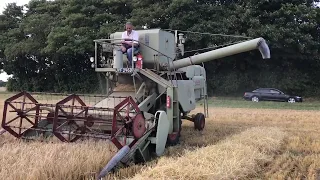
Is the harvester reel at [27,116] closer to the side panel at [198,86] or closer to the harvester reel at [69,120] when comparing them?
the harvester reel at [69,120]

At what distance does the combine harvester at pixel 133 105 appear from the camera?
7.45 metres

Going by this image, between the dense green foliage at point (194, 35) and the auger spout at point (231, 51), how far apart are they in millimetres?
15950

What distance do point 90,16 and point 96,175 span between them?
81.9 ft

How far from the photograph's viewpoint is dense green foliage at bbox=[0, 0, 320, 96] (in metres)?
26.6

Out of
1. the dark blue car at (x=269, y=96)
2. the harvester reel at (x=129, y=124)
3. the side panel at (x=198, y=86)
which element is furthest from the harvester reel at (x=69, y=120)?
the dark blue car at (x=269, y=96)

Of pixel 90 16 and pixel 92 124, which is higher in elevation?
pixel 90 16

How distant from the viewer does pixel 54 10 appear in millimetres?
33438

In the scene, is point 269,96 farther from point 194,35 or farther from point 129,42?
point 129,42

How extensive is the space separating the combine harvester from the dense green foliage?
631 inches

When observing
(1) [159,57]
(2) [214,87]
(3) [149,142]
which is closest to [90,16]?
(2) [214,87]

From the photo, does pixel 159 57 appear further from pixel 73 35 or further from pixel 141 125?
pixel 73 35

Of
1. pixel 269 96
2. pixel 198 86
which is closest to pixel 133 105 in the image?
pixel 198 86

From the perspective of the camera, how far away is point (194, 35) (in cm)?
2662

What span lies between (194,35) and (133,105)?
64.5 ft
